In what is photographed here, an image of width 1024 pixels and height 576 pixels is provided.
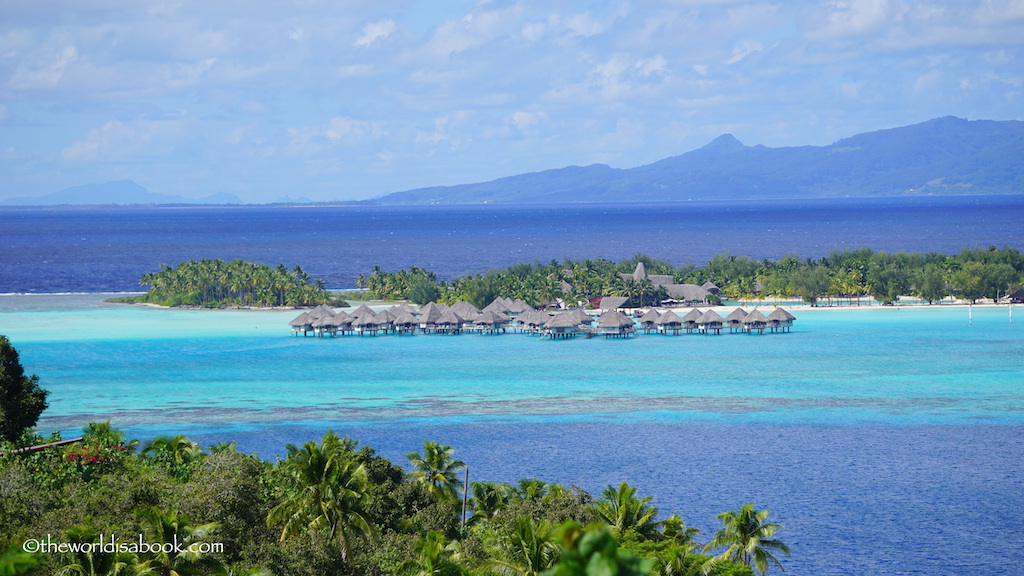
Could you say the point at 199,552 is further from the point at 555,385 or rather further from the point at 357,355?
the point at 357,355

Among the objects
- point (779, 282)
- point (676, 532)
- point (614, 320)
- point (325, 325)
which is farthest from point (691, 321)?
point (676, 532)

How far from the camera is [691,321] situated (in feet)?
209

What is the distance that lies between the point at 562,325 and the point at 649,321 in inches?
225

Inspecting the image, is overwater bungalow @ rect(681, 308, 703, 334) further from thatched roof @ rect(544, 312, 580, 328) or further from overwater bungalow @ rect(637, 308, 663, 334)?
thatched roof @ rect(544, 312, 580, 328)

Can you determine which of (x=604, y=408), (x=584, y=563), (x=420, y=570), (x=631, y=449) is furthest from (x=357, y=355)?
(x=584, y=563)

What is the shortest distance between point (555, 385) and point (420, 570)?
31.3 metres

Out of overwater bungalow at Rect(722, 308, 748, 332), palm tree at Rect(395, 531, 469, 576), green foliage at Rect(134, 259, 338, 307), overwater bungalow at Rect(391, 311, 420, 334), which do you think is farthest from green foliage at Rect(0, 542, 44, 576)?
green foliage at Rect(134, 259, 338, 307)

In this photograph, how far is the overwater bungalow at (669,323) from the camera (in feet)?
209

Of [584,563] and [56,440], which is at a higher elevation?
[584,563]

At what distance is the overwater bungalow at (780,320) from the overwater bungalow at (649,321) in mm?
5658

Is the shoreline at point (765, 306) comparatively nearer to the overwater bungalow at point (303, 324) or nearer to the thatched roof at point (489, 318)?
the thatched roof at point (489, 318)

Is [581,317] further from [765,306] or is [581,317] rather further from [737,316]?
[765,306]

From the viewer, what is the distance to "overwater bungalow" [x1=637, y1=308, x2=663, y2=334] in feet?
211

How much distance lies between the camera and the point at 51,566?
515 inches
